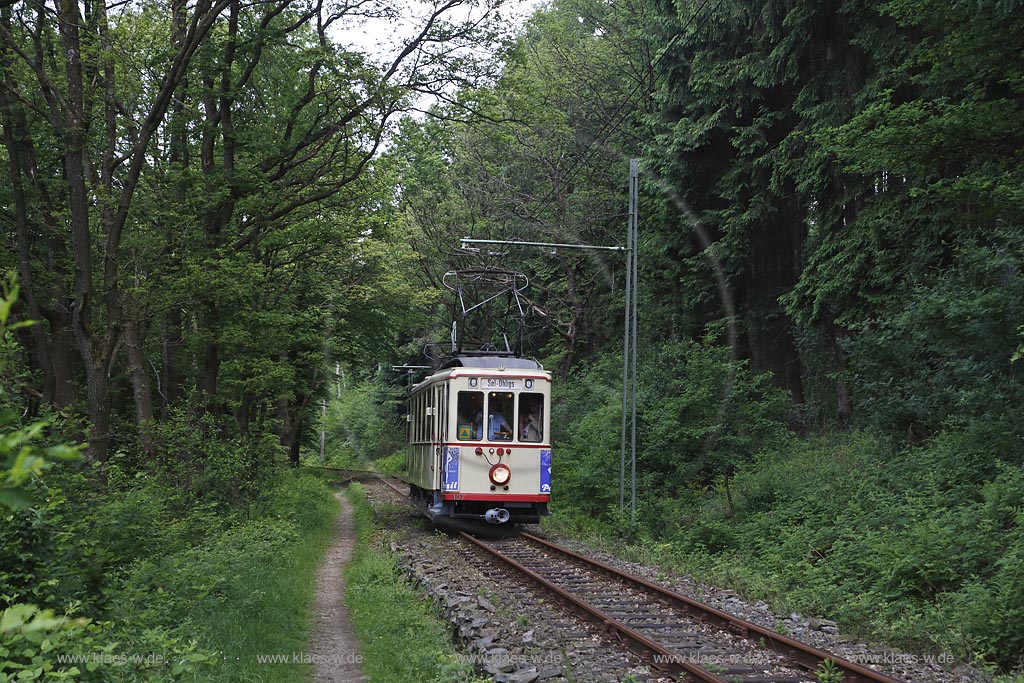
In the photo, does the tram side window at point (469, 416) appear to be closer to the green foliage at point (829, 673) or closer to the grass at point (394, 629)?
the grass at point (394, 629)

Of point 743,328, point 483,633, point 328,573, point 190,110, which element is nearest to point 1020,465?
point 483,633

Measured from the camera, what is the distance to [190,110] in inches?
629

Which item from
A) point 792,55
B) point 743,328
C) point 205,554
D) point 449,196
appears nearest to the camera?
point 205,554

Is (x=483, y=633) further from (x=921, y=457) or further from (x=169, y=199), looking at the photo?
(x=169, y=199)

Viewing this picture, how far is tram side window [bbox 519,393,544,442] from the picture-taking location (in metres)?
15.7

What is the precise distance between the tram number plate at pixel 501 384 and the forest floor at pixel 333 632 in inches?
151

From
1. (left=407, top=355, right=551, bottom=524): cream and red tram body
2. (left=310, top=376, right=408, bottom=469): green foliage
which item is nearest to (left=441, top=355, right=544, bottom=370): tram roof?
(left=407, top=355, right=551, bottom=524): cream and red tram body

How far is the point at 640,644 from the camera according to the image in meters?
7.49

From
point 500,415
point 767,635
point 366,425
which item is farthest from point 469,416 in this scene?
point 366,425

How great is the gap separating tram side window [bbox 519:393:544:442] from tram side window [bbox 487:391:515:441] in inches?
7.2

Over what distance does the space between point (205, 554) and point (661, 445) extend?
35.4 ft

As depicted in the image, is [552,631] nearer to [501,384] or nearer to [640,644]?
[640,644]

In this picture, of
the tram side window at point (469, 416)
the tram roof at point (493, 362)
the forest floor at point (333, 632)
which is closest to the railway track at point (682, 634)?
the forest floor at point (333, 632)

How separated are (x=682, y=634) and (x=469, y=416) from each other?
793 cm
